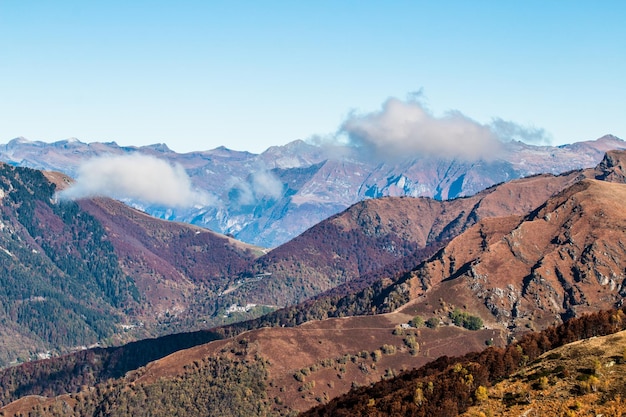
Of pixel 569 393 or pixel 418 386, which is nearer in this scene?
pixel 569 393

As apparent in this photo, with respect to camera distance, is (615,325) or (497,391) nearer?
(497,391)

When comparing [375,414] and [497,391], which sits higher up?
[497,391]

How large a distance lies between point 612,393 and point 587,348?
24.6m

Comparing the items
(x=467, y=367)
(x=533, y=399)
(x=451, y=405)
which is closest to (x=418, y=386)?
(x=467, y=367)

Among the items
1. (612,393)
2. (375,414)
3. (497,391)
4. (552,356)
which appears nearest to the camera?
(612,393)

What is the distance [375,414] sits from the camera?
17938 cm

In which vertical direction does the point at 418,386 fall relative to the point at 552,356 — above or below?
below

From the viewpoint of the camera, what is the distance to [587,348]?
154 meters

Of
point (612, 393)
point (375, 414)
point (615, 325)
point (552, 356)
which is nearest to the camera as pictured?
point (612, 393)

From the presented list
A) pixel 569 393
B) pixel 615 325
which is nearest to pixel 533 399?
pixel 569 393

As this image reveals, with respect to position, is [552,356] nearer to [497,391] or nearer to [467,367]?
[497,391]

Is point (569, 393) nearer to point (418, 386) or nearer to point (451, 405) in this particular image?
point (451, 405)

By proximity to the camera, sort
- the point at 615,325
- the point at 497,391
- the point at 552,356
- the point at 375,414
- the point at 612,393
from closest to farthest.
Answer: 1. the point at 612,393
2. the point at 497,391
3. the point at 552,356
4. the point at 375,414
5. the point at 615,325

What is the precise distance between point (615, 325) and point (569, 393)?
69906mm
